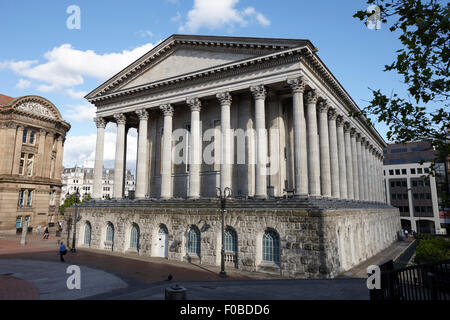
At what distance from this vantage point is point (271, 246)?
20938 millimetres

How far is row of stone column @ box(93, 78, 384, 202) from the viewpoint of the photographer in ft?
80.1

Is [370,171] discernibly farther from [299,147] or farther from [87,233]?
[87,233]

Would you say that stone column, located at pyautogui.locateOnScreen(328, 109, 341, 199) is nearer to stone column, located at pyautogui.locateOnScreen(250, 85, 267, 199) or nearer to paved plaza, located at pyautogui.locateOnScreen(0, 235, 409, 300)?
paved plaza, located at pyautogui.locateOnScreen(0, 235, 409, 300)

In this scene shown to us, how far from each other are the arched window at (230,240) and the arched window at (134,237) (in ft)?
33.2

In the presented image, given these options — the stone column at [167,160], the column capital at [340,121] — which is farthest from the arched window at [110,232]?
the column capital at [340,121]

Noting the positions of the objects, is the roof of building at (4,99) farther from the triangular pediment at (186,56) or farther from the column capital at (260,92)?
the column capital at (260,92)

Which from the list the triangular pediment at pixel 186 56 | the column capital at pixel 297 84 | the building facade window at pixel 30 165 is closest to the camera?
the column capital at pixel 297 84

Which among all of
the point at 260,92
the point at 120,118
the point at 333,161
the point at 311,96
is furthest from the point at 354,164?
the point at 120,118

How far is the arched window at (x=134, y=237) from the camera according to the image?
93.9 ft

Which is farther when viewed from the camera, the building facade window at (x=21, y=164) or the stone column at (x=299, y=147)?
the building facade window at (x=21, y=164)

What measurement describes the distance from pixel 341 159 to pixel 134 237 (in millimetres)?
23042

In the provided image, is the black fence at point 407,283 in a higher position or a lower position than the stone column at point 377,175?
lower
